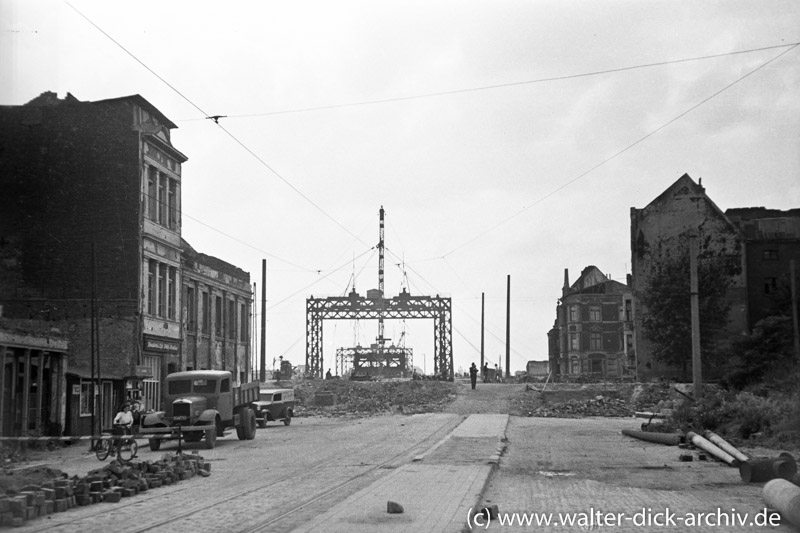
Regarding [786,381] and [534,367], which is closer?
[786,381]

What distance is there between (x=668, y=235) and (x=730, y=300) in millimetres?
5983

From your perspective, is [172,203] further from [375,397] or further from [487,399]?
[487,399]

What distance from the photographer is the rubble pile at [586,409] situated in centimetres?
4562

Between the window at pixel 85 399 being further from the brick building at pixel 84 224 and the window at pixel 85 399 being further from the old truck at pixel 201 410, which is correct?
the old truck at pixel 201 410

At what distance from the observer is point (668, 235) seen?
5962cm

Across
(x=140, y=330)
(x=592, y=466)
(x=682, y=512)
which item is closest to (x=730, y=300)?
(x=140, y=330)

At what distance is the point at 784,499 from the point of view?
1138 cm

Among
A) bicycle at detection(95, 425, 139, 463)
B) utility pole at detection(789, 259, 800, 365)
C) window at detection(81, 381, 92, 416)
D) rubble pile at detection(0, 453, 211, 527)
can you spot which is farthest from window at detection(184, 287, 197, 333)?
utility pole at detection(789, 259, 800, 365)

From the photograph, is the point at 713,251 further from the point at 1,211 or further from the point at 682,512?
the point at 682,512

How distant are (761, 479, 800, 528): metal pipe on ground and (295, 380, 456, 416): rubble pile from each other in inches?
1422

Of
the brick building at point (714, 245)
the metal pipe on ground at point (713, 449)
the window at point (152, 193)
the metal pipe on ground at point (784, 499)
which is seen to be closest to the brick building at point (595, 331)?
the brick building at point (714, 245)

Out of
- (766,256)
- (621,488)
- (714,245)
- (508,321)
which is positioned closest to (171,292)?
(621,488)

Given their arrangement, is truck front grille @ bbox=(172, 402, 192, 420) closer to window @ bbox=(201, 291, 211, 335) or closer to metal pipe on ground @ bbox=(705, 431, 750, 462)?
metal pipe on ground @ bbox=(705, 431, 750, 462)

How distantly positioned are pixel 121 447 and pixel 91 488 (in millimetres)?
9875
